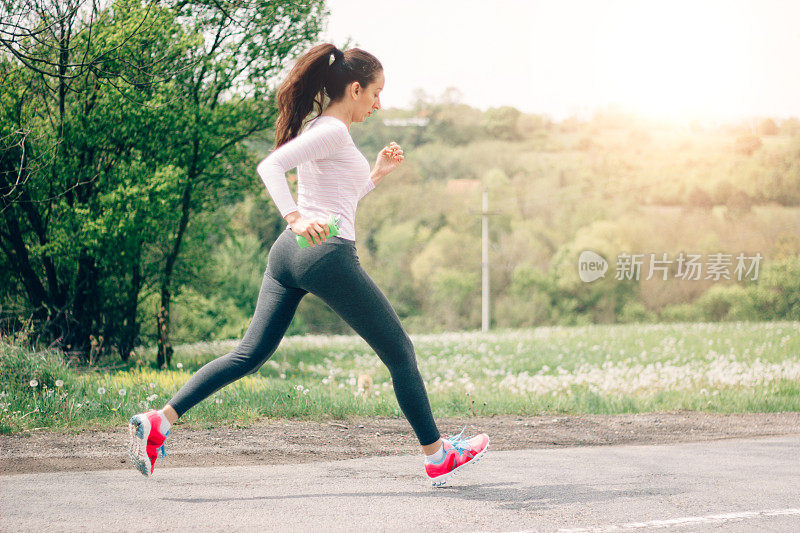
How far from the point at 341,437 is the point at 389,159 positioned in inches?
89.1

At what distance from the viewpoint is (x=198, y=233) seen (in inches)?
576

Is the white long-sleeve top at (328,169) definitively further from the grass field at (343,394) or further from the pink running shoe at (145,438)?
the grass field at (343,394)

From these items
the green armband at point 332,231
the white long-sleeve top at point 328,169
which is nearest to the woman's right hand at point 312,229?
the green armband at point 332,231

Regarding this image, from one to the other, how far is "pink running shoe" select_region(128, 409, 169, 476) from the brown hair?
59.9 inches

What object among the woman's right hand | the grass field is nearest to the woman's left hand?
the woman's right hand

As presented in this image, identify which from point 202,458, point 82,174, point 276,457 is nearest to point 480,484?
point 276,457

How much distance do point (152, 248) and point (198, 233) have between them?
87 cm

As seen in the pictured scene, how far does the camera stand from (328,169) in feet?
12.5

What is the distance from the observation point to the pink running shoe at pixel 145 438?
12.9 ft

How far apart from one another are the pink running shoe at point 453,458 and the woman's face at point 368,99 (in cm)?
174

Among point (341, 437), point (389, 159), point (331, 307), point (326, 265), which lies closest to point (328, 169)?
point (326, 265)

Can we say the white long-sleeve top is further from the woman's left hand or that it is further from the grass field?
the grass field

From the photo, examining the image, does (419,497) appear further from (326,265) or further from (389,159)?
(389,159)

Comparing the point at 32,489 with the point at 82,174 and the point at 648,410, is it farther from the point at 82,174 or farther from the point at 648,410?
the point at 82,174
